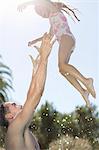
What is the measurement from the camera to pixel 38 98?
1300mm

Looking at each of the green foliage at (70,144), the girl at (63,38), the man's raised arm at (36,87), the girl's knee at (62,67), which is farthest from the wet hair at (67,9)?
the green foliage at (70,144)

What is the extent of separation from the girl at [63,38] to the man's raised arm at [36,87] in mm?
984

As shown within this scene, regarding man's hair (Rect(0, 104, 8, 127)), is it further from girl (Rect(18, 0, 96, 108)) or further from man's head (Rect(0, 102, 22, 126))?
girl (Rect(18, 0, 96, 108))

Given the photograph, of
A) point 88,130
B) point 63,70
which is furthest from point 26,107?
point 88,130

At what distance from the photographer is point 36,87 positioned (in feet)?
4.29

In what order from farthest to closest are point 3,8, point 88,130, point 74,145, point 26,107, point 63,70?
point 88,130 → point 74,145 → point 3,8 → point 63,70 → point 26,107

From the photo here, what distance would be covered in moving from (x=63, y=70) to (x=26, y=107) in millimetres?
1244

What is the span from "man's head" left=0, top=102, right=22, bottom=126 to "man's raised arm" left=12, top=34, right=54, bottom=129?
0.10 meters

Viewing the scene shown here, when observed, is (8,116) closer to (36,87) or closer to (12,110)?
(12,110)

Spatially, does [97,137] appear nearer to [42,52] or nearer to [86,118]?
[86,118]

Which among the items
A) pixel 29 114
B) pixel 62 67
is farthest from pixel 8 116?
pixel 62 67

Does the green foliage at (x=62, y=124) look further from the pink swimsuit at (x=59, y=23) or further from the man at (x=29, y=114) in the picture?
the man at (x=29, y=114)

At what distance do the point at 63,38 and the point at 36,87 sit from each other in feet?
4.40

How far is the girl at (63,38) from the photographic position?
2.42 m
